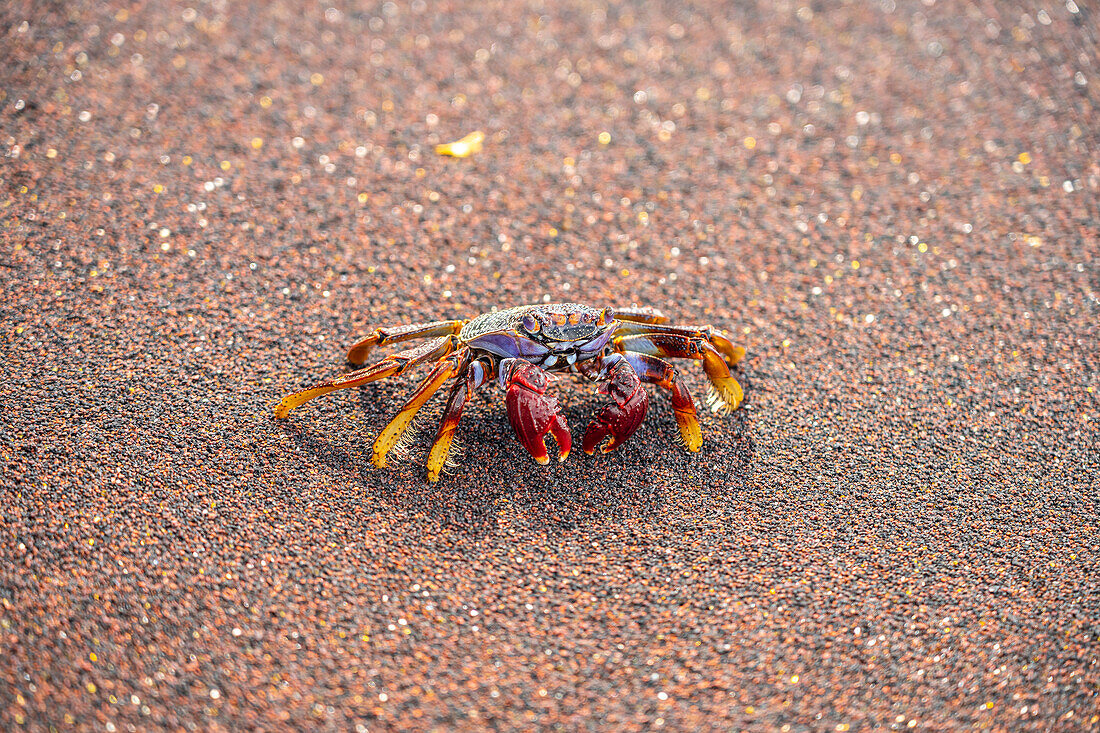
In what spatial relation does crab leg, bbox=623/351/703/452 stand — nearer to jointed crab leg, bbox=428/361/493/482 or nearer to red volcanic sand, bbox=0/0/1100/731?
red volcanic sand, bbox=0/0/1100/731

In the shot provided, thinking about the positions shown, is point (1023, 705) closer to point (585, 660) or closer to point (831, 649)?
point (831, 649)

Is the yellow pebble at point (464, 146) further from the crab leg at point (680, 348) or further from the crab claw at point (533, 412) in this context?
the crab claw at point (533, 412)

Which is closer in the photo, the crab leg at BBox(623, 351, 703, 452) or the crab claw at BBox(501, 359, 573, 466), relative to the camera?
the crab claw at BBox(501, 359, 573, 466)

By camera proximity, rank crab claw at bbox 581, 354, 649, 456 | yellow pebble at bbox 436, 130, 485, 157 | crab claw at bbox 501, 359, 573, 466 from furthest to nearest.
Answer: yellow pebble at bbox 436, 130, 485, 157, crab claw at bbox 581, 354, 649, 456, crab claw at bbox 501, 359, 573, 466

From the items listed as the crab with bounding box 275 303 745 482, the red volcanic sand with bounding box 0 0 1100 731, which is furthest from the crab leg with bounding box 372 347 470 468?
the red volcanic sand with bounding box 0 0 1100 731

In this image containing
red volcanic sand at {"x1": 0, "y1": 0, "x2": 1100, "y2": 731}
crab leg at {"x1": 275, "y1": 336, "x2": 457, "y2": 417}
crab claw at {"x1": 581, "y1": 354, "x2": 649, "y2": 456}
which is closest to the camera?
red volcanic sand at {"x1": 0, "y1": 0, "x2": 1100, "y2": 731}

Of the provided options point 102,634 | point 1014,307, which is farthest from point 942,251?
point 102,634

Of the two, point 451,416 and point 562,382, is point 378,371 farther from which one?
point 562,382

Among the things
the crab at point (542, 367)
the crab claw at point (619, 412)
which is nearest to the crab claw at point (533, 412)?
the crab at point (542, 367)
